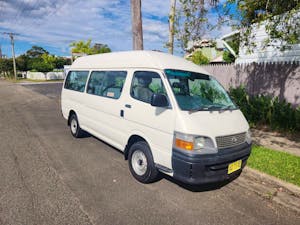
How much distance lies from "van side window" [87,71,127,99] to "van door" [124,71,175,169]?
1.32ft

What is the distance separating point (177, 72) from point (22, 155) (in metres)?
3.92

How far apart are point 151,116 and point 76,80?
136 inches

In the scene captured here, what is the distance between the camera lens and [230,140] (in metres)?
3.13

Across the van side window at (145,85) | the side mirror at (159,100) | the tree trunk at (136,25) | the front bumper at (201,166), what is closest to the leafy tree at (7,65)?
the tree trunk at (136,25)

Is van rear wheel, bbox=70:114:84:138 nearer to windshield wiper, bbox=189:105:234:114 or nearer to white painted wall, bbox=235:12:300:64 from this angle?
windshield wiper, bbox=189:105:234:114

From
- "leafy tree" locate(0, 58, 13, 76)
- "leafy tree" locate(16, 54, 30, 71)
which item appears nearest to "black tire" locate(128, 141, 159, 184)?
"leafy tree" locate(0, 58, 13, 76)

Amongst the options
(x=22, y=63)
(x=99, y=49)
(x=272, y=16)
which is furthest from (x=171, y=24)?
(x=99, y=49)

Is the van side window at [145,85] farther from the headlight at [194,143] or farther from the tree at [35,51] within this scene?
the tree at [35,51]

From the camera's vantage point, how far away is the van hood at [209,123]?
2902 millimetres

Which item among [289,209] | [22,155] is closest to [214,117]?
[289,209]

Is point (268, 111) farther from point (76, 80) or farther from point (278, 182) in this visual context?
point (76, 80)

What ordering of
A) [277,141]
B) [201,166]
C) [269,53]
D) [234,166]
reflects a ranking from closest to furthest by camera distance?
[201,166] < [234,166] < [277,141] < [269,53]

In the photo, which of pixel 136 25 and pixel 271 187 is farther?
pixel 136 25

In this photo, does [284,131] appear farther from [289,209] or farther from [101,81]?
[101,81]
